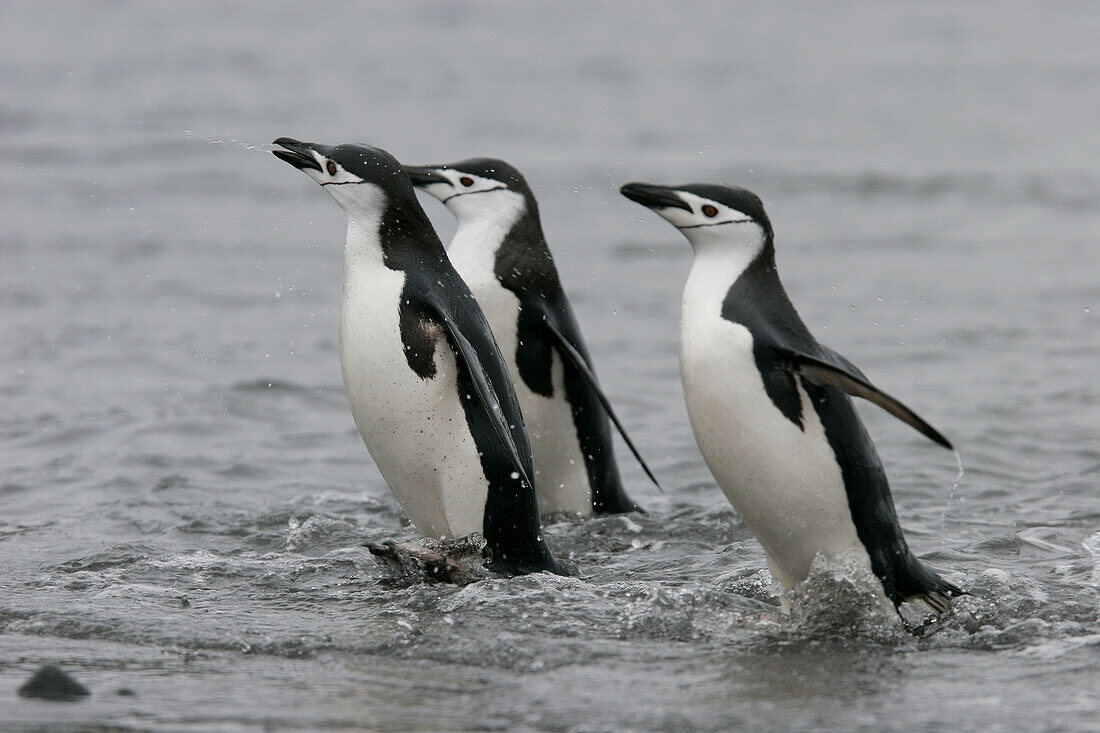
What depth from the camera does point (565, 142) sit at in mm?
16312

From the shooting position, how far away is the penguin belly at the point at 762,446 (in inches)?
174

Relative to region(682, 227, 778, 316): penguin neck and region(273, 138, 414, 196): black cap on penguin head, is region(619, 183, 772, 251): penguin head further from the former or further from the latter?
region(273, 138, 414, 196): black cap on penguin head

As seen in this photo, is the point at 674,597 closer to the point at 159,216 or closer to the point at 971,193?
the point at 159,216

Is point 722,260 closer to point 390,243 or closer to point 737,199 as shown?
point 737,199

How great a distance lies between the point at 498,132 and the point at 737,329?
1269cm

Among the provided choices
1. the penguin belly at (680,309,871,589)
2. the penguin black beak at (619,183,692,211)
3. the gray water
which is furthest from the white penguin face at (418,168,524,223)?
the penguin belly at (680,309,871,589)

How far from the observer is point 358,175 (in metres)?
4.97

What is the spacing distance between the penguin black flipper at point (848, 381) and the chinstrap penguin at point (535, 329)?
5.08 ft

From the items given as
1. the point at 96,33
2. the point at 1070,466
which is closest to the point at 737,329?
the point at 1070,466

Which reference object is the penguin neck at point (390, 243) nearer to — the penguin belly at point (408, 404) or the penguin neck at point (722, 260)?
the penguin belly at point (408, 404)

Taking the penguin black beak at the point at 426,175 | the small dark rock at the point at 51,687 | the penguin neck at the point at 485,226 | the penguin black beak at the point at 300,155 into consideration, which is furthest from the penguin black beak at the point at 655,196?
the small dark rock at the point at 51,687

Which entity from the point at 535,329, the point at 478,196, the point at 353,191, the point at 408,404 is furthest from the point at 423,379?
the point at 478,196

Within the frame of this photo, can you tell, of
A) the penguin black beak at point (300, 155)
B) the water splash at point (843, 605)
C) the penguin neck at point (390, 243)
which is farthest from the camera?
the penguin black beak at point (300, 155)

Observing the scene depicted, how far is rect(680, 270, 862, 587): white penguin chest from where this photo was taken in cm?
443
